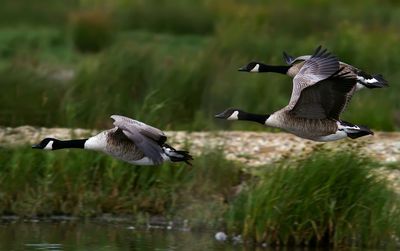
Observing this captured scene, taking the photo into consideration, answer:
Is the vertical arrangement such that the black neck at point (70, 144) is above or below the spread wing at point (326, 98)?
below

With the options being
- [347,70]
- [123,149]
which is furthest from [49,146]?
[347,70]

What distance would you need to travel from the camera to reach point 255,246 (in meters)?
15.2

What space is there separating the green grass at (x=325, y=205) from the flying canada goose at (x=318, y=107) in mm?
761

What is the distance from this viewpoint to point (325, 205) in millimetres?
15023

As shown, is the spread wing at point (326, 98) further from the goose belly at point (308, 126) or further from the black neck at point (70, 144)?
the black neck at point (70, 144)

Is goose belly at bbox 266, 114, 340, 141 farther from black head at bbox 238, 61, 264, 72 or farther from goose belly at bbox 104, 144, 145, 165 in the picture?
black head at bbox 238, 61, 264, 72

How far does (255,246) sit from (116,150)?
2.17 meters

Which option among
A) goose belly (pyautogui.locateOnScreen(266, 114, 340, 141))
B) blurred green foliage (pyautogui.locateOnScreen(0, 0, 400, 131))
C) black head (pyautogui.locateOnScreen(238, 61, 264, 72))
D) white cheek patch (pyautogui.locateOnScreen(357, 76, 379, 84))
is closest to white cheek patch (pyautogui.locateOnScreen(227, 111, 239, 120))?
goose belly (pyautogui.locateOnScreen(266, 114, 340, 141))

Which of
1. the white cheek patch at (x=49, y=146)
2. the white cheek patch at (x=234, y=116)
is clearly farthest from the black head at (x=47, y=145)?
the white cheek patch at (x=234, y=116)

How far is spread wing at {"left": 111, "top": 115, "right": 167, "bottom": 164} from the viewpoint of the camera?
13.2 metres

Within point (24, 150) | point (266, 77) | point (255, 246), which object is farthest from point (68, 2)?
point (255, 246)

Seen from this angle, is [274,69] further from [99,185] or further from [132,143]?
[99,185]

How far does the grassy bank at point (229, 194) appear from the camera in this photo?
15047 mm

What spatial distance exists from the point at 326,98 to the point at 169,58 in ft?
28.4
